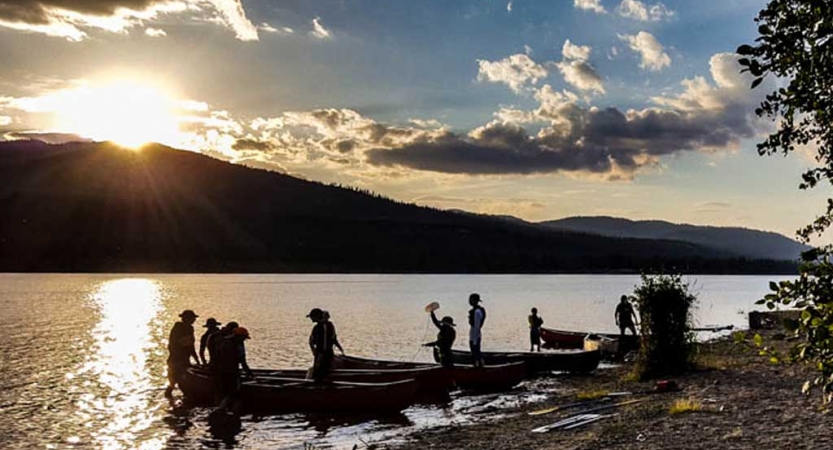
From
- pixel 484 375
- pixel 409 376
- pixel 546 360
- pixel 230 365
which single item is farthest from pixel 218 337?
pixel 546 360

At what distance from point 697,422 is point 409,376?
10739 millimetres

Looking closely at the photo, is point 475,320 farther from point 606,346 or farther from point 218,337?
point 606,346

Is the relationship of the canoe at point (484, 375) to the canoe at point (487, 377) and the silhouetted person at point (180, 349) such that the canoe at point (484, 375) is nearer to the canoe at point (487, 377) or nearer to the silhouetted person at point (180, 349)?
the canoe at point (487, 377)

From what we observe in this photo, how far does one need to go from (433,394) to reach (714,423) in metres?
11.6

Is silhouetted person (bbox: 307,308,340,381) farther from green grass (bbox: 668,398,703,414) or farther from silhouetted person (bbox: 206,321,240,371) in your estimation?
green grass (bbox: 668,398,703,414)

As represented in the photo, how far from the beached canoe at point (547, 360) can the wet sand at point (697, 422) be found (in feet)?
18.9

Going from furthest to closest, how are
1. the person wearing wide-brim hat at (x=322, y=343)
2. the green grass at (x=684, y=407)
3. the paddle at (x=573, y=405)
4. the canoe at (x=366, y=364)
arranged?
the canoe at (x=366, y=364), the person wearing wide-brim hat at (x=322, y=343), the paddle at (x=573, y=405), the green grass at (x=684, y=407)

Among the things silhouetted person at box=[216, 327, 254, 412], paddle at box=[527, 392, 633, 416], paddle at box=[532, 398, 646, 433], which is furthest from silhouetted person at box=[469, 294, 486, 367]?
silhouetted person at box=[216, 327, 254, 412]

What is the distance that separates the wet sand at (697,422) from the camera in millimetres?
11648

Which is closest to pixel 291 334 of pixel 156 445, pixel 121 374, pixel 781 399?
pixel 121 374

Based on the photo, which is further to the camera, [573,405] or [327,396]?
[327,396]

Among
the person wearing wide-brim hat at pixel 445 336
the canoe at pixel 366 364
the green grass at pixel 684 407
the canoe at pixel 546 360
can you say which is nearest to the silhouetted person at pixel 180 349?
the canoe at pixel 366 364

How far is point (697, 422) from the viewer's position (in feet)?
44.2

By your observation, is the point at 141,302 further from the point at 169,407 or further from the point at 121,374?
the point at 169,407
